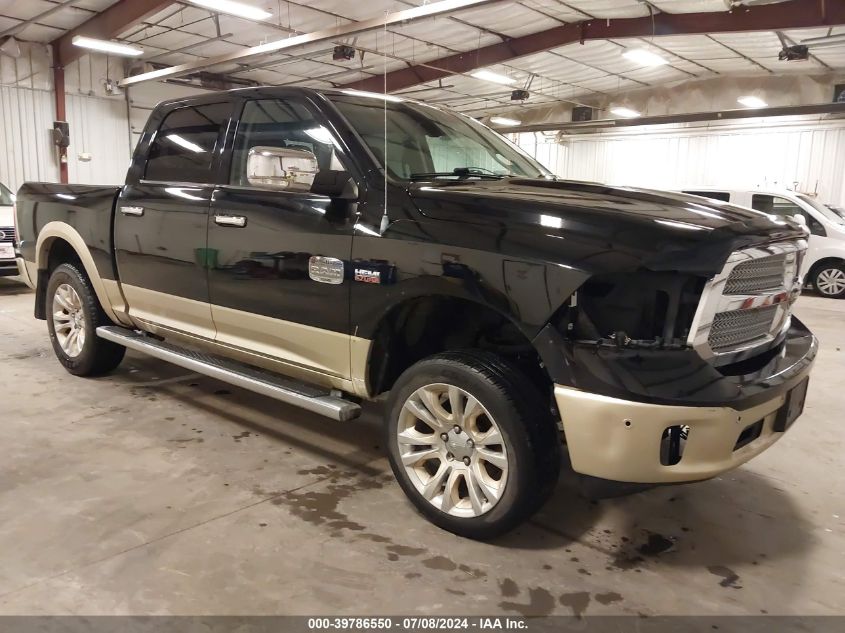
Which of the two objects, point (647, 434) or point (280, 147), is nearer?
point (647, 434)

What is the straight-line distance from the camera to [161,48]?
14023mm

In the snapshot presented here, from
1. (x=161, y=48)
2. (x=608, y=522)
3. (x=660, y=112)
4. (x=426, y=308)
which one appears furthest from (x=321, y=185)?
(x=660, y=112)

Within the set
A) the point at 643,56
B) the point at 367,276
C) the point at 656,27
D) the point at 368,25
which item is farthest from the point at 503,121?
the point at 367,276

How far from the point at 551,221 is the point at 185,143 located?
8.08ft

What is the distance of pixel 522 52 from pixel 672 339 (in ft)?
38.1

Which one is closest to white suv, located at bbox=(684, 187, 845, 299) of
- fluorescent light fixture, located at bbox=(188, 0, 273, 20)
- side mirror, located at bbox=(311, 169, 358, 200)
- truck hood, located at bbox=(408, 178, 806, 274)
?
fluorescent light fixture, located at bbox=(188, 0, 273, 20)

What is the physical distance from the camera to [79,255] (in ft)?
14.5

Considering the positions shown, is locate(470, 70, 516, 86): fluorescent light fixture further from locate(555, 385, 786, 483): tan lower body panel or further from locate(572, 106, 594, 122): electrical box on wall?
locate(555, 385, 786, 483): tan lower body panel

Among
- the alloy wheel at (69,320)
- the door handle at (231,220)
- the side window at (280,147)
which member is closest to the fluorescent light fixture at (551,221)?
the side window at (280,147)

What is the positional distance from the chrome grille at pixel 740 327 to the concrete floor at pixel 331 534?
0.85 meters

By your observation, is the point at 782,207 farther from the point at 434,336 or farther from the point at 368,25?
the point at 434,336

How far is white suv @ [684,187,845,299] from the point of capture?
10.3 m

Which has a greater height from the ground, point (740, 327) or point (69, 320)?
point (740, 327)

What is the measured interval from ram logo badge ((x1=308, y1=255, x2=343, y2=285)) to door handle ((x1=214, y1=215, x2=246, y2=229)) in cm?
52
